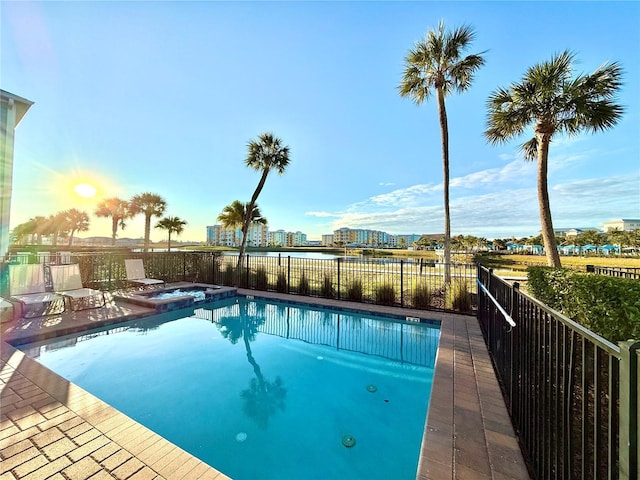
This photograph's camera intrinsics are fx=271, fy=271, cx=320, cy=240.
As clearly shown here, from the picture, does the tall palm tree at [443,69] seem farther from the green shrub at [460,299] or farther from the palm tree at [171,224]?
the palm tree at [171,224]

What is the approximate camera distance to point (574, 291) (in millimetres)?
3225

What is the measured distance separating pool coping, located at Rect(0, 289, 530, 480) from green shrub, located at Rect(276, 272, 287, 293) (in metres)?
5.90

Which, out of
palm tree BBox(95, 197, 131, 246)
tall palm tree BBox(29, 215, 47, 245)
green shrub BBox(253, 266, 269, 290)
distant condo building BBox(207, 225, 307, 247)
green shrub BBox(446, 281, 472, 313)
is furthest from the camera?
distant condo building BBox(207, 225, 307, 247)

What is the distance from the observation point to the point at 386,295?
23.6 feet

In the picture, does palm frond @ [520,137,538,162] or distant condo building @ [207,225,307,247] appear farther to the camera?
distant condo building @ [207,225,307,247]

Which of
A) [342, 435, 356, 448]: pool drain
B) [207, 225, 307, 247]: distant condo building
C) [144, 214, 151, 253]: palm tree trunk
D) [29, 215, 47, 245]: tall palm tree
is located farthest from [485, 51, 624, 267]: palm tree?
[207, 225, 307, 247]: distant condo building

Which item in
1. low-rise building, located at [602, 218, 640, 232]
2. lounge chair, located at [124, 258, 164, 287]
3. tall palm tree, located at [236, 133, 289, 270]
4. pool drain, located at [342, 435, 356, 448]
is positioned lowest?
pool drain, located at [342, 435, 356, 448]

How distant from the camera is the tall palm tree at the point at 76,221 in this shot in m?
32.8

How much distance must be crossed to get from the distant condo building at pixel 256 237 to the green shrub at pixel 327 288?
214ft

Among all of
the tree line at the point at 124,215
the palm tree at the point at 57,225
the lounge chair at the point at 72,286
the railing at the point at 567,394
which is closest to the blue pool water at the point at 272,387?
the railing at the point at 567,394

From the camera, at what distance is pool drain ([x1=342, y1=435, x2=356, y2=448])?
2.69 metres

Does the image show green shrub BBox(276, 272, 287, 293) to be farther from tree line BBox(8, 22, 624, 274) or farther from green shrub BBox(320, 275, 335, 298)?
tree line BBox(8, 22, 624, 274)

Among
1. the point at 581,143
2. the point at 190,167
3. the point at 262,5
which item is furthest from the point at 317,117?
the point at 581,143

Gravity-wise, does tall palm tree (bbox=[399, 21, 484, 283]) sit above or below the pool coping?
above
